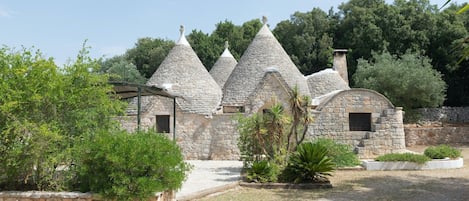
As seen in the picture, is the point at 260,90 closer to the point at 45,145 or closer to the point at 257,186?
the point at 257,186

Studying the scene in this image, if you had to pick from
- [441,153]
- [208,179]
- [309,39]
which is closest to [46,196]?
[208,179]

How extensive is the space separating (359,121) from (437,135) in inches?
392

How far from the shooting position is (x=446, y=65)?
2902cm

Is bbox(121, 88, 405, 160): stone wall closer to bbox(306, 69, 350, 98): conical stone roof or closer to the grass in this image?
bbox(306, 69, 350, 98): conical stone roof

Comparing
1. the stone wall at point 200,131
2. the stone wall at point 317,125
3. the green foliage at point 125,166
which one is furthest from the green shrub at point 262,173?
the stone wall at point 200,131

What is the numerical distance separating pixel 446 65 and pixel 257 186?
2578cm

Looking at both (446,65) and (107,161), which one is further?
(446,65)

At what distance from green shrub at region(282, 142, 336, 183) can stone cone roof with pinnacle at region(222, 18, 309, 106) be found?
678cm

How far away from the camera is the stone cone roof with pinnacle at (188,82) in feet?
51.5

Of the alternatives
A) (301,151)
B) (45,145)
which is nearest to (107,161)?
(45,145)

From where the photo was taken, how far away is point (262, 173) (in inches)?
370

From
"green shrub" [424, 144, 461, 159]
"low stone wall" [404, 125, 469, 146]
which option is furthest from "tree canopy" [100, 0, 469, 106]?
"green shrub" [424, 144, 461, 159]

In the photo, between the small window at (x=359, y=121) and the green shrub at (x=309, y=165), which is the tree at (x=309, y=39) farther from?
the green shrub at (x=309, y=165)

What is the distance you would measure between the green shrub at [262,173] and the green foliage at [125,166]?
Answer: 10.7ft
